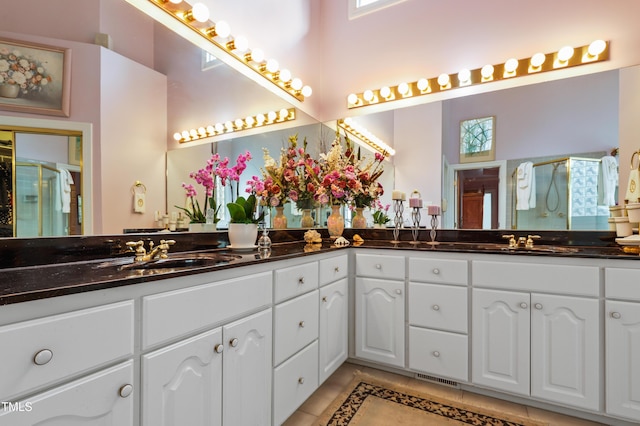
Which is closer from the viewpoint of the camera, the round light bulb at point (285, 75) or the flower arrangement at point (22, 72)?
the flower arrangement at point (22, 72)

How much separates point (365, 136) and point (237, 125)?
45.0 inches

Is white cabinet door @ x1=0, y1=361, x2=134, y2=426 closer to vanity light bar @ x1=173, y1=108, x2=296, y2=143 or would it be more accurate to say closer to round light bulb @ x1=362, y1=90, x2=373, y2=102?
vanity light bar @ x1=173, y1=108, x2=296, y2=143

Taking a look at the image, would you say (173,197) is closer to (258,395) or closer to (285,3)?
(258,395)

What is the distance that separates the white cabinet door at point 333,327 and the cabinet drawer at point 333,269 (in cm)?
4

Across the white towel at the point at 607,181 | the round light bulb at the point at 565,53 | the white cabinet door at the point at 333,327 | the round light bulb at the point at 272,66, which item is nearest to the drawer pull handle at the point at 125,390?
the white cabinet door at the point at 333,327

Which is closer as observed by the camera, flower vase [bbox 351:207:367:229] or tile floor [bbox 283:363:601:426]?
tile floor [bbox 283:363:601:426]

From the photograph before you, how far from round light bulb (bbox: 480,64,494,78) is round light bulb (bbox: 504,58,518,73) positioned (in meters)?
0.09

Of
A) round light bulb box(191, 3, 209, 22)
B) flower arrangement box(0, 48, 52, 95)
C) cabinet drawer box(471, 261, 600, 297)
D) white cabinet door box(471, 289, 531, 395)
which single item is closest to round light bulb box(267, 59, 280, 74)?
round light bulb box(191, 3, 209, 22)

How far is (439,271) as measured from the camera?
69.6 inches

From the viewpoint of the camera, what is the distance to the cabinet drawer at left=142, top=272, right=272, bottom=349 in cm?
85

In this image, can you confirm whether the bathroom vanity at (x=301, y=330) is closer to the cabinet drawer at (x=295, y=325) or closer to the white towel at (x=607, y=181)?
the cabinet drawer at (x=295, y=325)

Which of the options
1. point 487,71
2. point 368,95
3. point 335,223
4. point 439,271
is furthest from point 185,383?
point 487,71

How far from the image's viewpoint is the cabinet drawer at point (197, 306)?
848mm

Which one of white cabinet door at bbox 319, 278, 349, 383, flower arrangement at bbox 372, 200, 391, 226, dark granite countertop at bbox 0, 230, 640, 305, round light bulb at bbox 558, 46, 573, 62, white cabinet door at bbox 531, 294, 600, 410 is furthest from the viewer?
flower arrangement at bbox 372, 200, 391, 226
